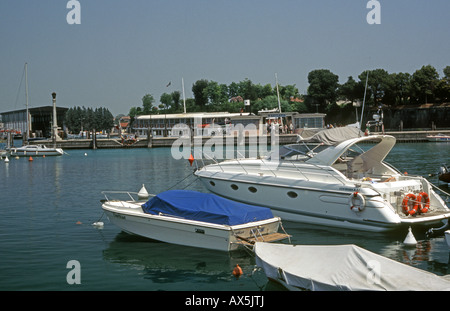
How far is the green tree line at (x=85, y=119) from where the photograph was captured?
161250 millimetres

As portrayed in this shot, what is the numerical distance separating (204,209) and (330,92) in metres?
101

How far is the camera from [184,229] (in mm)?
14555

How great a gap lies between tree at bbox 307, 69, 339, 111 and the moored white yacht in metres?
93.7

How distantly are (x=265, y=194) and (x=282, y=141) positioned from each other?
180ft

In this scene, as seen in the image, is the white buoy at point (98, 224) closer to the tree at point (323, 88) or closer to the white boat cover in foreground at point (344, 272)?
the white boat cover in foreground at point (344, 272)

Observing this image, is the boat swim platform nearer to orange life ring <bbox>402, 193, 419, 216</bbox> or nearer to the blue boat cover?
the blue boat cover

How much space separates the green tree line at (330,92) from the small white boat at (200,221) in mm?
85042

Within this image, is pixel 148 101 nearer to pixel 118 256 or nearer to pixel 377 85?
pixel 377 85

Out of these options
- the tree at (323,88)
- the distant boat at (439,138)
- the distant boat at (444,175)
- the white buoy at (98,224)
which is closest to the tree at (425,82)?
the tree at (323,88)

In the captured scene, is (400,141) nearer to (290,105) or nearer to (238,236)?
(290,105)

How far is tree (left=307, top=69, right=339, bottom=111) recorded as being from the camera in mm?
111000

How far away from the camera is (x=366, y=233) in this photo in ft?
52.3

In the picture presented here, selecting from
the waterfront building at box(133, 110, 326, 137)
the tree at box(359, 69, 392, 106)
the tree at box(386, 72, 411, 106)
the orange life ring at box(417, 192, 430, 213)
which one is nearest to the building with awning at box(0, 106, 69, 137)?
the waterfront building at box(133, 110, 326, 137)

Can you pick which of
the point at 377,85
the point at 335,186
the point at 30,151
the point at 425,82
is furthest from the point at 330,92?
the point at 335,186
